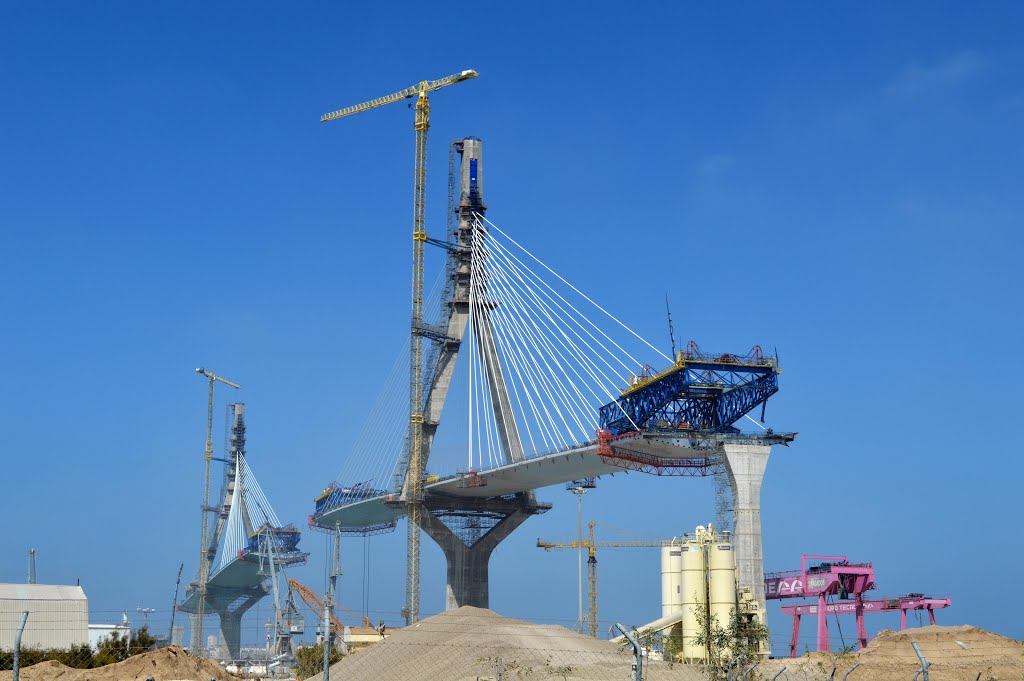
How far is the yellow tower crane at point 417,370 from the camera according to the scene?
12712 cm

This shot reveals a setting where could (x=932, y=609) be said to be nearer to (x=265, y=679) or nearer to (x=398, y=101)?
(x=265, y=679)

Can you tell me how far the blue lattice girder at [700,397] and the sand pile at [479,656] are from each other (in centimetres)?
2977

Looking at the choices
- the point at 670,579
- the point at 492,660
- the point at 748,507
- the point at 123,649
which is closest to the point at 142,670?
the point at 123,649

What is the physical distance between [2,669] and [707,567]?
48844mm

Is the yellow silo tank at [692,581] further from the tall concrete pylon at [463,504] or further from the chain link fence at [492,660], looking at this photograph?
the tall concrete pylon at [463,504]

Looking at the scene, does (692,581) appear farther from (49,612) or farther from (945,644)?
(49,612)

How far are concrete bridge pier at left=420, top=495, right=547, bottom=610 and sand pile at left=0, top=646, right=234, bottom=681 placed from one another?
59.5 m

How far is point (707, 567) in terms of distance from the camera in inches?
3556

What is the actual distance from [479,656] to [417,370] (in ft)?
251

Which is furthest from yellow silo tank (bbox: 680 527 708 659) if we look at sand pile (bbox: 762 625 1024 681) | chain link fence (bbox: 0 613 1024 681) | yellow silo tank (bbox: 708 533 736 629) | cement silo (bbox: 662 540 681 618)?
chain link fence (bbox: 0 613 1024 681)

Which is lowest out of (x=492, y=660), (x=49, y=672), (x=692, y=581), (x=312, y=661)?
(x=312, y=661)

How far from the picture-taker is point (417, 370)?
13238 centimetres

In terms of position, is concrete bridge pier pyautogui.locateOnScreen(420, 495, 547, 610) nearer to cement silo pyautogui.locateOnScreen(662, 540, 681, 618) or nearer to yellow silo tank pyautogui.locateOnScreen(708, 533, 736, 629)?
cement silo pyautogui.locateOnScreen(662, 540, 681, 618)

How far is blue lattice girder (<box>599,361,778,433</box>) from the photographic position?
9100 centimetres
